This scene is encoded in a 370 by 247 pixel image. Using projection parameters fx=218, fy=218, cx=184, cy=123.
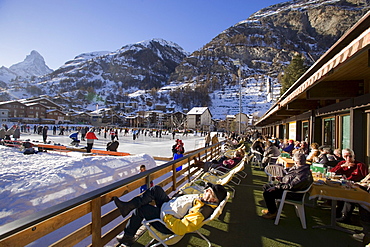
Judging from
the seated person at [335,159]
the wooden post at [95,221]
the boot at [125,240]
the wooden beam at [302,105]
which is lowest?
the boot at [125,240]

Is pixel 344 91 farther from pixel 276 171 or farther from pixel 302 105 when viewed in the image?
pixel 302 105

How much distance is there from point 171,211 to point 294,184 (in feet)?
6.35

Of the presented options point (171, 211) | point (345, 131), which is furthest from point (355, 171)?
point (171, 211)

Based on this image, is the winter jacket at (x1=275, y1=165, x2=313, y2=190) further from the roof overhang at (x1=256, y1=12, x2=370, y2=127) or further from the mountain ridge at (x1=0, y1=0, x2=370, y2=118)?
the mountain ridge at (x1=0, y1=0, x2=370, y2=118)

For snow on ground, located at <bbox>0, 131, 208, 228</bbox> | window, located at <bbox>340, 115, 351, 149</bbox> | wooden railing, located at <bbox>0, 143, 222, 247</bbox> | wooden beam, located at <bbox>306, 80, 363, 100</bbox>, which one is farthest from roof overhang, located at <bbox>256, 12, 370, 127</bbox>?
snow on ground, located at <bbox>0, 131, 208, 228</bbox>

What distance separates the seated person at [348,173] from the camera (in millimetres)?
3469

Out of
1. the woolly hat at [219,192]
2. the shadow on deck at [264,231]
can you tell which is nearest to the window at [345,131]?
the shadow on deck at [264,231]

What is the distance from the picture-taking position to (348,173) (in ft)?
13.3

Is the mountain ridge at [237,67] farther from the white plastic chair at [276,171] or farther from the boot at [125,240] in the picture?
the boot at [125,240]

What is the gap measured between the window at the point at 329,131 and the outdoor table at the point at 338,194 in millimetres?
5332

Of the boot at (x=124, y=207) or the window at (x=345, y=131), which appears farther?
the window at (x=345, y=131)

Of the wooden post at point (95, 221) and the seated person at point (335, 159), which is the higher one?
the seated person at point (335, 159)

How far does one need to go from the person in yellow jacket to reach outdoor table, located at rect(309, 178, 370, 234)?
152cm

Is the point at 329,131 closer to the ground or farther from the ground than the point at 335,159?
farther from the ground
